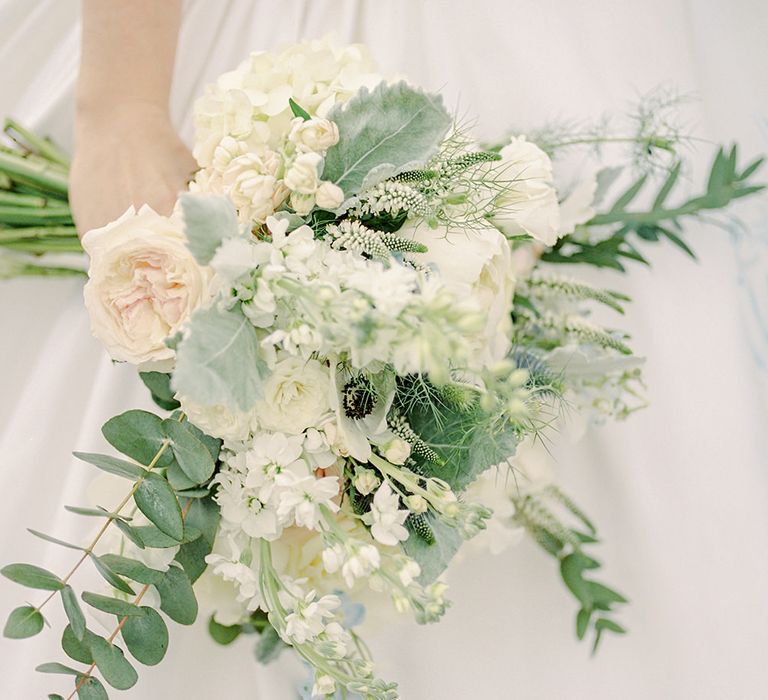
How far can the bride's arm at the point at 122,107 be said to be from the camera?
0.76m

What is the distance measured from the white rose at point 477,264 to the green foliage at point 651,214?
0.33 metres

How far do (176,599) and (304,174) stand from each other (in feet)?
1.16

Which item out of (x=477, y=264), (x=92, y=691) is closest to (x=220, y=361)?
(x=477, y=264)

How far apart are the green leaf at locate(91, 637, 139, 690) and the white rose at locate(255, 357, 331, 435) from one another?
22cm

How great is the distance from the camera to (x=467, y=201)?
0.58 m

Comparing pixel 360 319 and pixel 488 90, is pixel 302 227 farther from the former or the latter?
pixel 488 90

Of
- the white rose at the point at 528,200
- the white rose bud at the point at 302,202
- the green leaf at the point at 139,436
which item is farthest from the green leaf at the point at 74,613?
the white rose at the point at 528,200

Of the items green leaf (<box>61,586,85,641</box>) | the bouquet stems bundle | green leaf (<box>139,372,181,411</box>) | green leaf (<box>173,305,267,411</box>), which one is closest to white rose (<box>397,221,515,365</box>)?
green leaf (<box>173,305,267,411</box>)

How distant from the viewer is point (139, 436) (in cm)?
58

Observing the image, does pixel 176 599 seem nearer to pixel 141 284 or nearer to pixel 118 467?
pixel 118 467

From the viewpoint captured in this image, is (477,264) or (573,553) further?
(573,553)

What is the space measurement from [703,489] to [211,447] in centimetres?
66

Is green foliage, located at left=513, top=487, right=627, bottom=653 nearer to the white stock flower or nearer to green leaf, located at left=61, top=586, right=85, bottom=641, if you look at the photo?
the white stock flower

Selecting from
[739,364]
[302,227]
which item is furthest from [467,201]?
[739,364]
